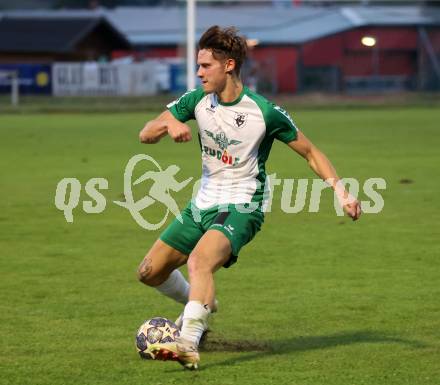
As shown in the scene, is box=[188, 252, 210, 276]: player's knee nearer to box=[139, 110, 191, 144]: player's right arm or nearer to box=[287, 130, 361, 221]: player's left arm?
A: box=[139, 110, 191, 144]: player's right arm

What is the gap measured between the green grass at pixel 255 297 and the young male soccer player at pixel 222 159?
737 millimetres

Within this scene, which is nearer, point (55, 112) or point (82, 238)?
point (82, 238)

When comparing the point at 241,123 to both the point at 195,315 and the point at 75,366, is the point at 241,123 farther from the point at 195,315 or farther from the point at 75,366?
the point at 75,366

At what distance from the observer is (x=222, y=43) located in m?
8.11

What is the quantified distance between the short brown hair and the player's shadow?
79.9 inches

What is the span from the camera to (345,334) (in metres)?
9.27

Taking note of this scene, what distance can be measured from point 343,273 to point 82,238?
3.88m

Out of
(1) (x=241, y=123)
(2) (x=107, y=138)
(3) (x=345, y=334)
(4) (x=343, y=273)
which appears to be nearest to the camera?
(1) (x=241, y=123)

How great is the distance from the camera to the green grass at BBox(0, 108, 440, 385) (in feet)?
26.6

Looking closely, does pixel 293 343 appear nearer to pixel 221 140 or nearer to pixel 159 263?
pixel 159 263

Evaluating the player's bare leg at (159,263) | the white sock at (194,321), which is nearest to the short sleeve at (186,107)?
the player's bare leg at (159,263)

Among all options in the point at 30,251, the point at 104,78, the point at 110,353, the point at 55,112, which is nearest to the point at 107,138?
the point at 55,112

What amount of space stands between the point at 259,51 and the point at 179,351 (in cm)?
7717
